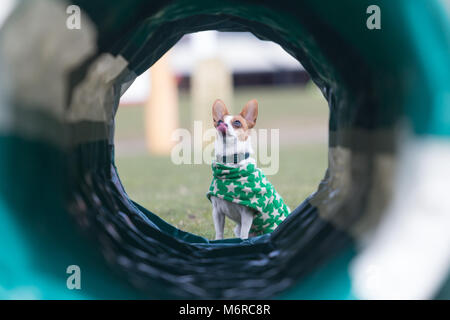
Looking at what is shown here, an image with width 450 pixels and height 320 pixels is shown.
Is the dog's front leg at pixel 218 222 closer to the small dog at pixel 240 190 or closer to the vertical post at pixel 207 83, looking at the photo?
the small dog at pixel 240 190

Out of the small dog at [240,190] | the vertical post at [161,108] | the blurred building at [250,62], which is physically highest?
the blurred building at [250,62]

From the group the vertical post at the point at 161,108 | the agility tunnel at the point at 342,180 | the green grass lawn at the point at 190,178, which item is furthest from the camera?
the vertical post at the point at 161,108

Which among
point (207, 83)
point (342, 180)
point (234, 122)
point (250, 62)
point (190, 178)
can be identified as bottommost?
point (190, 178)

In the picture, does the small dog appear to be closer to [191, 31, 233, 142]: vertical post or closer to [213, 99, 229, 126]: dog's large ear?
[213, 99, 229, 126]: dog's large ear

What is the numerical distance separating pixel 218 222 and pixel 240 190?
0.31 m

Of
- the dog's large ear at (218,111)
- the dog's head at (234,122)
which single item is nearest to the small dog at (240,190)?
the dog's head at (234,122)

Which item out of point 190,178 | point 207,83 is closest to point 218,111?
point 190,178

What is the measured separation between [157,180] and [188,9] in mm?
3754

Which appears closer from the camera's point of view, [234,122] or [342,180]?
[342,180]

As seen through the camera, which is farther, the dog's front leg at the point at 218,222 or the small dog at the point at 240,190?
the dog's front leg at the point at 218,222

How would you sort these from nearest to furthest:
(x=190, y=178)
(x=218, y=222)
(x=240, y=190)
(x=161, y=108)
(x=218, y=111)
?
(x=240, y=190), (x=218, y=222), (x=218, y=111), (x=190, y=178), (x=161, y=108)

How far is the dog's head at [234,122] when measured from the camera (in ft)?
11.5

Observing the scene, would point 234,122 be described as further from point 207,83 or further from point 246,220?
point 207,83

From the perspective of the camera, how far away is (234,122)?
356cm
